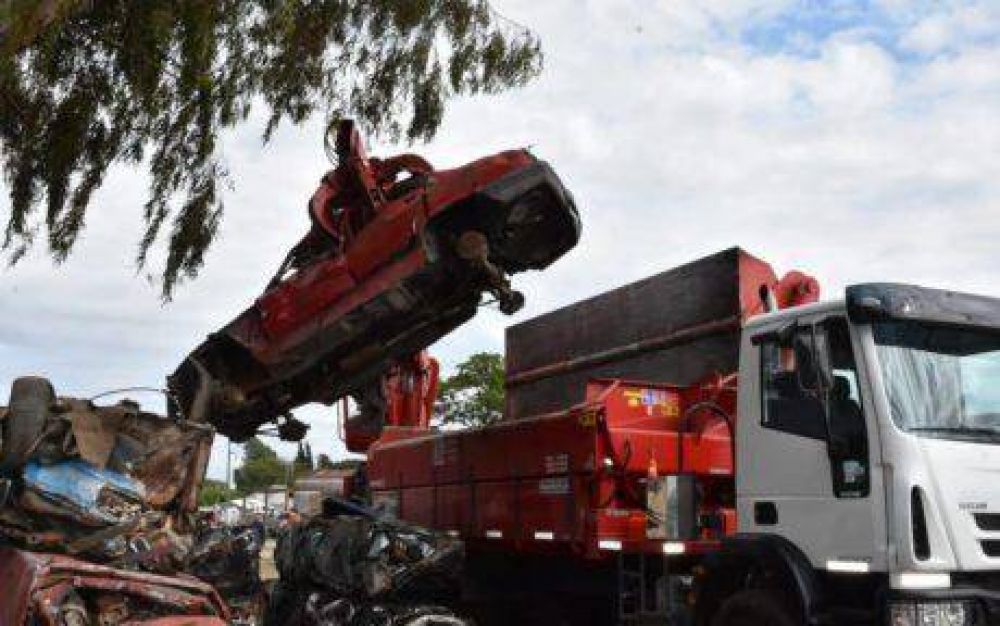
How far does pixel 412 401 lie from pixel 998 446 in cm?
665

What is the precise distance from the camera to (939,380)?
5562mm

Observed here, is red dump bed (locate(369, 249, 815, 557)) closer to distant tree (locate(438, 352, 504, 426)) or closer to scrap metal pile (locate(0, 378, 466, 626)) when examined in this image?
scrap metal pile (locate(0, 378, 466, 626))

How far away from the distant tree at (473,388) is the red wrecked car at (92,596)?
3178 cm

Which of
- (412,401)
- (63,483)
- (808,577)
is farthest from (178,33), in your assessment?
(808,577)

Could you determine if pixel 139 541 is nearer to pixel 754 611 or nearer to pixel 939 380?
pixel 754 611

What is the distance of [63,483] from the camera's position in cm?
685

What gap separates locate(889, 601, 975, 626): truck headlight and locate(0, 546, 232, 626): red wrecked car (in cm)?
352

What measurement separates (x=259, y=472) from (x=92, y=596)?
3747 inches

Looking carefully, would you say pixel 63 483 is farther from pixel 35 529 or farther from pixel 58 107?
pixel 58 107

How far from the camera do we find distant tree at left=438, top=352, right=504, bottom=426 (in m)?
39.2

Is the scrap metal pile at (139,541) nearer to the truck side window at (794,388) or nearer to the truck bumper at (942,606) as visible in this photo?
the truck side window at (794,388)

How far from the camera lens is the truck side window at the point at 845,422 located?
18.2 feet

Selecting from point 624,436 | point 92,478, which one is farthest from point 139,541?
point 624,436

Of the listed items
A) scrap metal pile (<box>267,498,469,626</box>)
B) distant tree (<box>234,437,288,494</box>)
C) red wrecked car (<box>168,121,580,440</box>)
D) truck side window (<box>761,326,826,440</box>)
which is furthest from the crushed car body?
distant tree (<box>234,437,288,494</box>)
